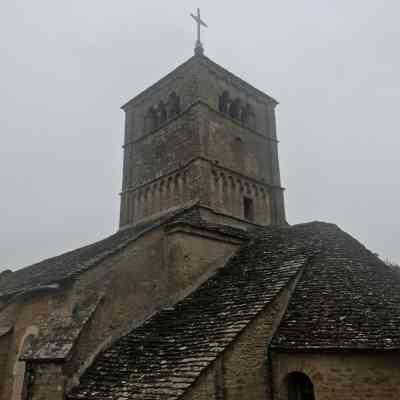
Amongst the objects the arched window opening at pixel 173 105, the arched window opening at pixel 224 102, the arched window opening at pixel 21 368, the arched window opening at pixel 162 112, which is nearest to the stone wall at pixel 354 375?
the arched window opening at pixel 21 368

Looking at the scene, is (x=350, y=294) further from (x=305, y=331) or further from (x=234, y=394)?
(x=234, y=394)

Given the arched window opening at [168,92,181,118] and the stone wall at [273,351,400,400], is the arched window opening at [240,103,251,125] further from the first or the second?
the stone wall at [273,351,400,400]

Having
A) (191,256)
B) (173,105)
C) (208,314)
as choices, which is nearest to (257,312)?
(208,314)

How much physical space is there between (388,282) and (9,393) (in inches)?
472

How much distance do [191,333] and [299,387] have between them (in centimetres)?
290

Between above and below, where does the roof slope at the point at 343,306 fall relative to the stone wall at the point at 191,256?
below

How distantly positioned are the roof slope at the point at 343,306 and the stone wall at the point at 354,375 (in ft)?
1.09

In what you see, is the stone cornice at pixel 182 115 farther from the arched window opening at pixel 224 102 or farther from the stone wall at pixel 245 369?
the stone wall at pixel 245 369

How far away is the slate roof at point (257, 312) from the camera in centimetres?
904

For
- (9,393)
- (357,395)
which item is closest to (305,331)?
(357,395)

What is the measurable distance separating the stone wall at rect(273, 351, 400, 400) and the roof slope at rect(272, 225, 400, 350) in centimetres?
33

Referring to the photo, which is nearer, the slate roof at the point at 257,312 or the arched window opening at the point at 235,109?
the slate roof at the point at 257,312

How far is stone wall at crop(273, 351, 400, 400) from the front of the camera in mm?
8781

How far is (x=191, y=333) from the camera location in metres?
10.5
